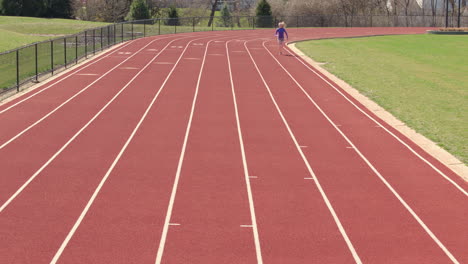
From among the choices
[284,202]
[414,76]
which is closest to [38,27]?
[414,76]

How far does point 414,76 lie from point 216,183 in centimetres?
1682

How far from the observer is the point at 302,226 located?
884cm

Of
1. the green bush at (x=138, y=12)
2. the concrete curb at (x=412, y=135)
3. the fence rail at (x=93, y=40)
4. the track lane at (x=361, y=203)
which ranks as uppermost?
the green bush at (x=138, y=12)

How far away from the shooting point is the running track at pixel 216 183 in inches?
319

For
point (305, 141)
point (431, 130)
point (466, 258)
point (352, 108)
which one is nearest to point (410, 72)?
point (352, 108)

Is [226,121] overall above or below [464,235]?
above

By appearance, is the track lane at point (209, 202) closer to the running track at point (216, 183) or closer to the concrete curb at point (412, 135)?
the running track at point (216, 183)

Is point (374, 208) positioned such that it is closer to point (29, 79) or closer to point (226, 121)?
point (226, 121)

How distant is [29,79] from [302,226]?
50.3 feet

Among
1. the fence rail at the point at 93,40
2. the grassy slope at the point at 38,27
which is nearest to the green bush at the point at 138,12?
the grassy slope at the point at 38,27

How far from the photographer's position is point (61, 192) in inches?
403

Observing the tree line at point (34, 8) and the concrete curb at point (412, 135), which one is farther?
the tree line at point (34, 8)

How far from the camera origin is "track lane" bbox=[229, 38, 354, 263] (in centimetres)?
797

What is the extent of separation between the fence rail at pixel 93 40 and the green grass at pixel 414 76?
10.8m
